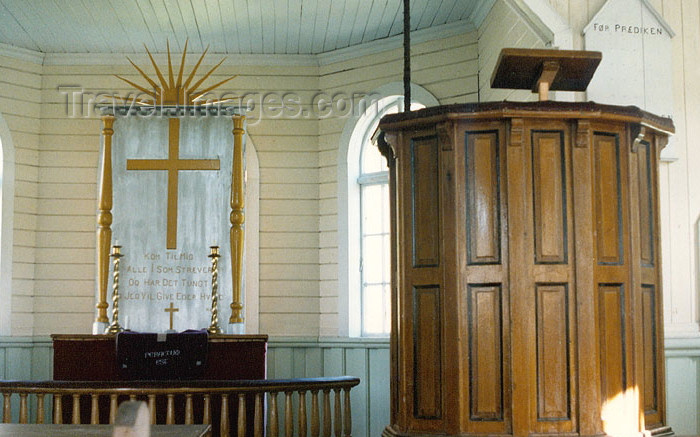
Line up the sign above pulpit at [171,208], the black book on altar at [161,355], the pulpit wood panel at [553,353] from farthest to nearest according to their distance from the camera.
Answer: the sign above pulpit at [171,208] → the black book on altar at [161,355] → the pulpit wood panel at [553,353]

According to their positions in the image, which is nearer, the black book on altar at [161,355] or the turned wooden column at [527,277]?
the turned wooden column at [527,277]

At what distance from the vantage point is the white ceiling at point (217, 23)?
21.5 ft

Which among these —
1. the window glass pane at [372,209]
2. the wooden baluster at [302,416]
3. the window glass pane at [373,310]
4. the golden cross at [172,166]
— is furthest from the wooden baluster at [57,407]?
the window glass pane at [372,209]

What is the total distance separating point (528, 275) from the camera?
3461 millimetres

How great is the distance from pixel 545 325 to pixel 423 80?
3897 millimetres

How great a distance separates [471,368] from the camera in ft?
11.3

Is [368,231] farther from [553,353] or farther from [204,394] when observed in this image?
[553,353]

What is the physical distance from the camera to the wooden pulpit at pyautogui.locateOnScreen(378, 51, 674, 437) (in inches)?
135

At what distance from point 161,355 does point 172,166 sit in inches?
78.7

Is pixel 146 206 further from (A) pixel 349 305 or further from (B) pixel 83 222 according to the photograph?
(A) pixel 349 305

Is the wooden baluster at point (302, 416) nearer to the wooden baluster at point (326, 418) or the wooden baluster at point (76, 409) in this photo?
the wooden baluster at point (326, 418)

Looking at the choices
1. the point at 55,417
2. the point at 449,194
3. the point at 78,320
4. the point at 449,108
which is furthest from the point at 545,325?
the point at 78,320

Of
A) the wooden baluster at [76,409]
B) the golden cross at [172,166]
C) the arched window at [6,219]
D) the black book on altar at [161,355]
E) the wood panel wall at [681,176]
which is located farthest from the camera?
the arched window at [6,219]

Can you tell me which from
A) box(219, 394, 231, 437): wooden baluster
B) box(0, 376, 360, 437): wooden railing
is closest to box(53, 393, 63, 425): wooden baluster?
box(0, 376, 360, 437): wooden railing
